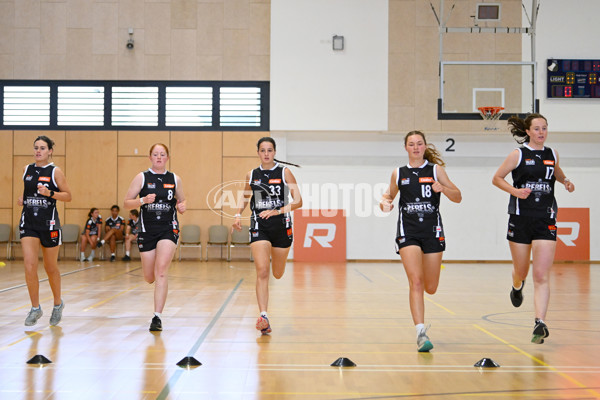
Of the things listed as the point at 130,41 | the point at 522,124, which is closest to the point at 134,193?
the point at 522,124

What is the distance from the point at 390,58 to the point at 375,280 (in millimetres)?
7614

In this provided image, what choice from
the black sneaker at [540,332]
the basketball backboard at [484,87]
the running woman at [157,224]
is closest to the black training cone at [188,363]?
the running woman at [157,224]

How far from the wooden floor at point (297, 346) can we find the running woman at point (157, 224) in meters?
0.50

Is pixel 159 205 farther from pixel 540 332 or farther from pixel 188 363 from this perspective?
pixel 540 332

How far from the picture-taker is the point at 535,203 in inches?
215

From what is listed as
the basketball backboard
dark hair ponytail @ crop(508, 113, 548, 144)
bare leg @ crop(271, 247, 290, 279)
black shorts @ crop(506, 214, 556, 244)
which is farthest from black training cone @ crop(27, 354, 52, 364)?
the basketball backboard

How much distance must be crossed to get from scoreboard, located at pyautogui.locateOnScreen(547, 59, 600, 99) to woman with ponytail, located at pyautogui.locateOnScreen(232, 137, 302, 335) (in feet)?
43.3

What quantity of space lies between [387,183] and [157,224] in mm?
12458

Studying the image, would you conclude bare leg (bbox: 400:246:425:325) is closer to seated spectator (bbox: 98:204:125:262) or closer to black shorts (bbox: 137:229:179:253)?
black shorts (bbox: 137:229:179:253)

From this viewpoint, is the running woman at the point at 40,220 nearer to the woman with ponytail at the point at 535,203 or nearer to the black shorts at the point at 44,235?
the black shorts at the point at 44,235

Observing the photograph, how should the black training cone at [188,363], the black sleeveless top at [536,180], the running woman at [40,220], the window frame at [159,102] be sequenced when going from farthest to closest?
1. the window frame at [159,102]
2. the running woman at [40,220]
3. the black sleeveless top at [536,180]
4. the black training cone at [188,363]

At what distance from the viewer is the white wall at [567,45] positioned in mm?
17266

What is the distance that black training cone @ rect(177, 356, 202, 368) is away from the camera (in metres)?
4.46

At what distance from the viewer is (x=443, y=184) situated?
5.32 m
